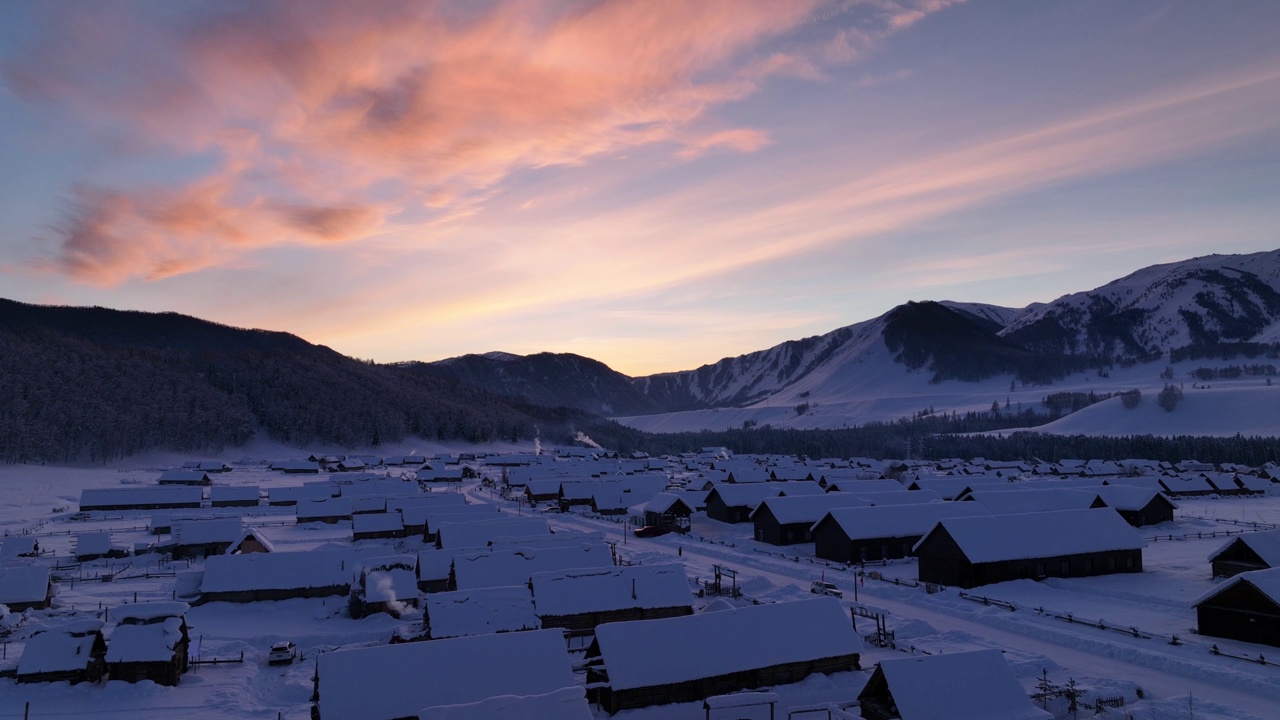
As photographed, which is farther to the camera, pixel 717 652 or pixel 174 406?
pixel 174 406

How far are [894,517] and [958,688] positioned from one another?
29327 mm

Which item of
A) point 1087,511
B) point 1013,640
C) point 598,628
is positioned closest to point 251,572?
point 598,628

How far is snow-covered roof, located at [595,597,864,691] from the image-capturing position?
947 inches

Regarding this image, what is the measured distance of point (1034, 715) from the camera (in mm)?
20422

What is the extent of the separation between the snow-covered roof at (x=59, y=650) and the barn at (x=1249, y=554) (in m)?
46.4

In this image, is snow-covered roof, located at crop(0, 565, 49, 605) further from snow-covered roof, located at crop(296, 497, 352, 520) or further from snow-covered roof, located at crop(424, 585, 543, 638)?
snow-covered roof, located at crop(296, 497, 352, 520)

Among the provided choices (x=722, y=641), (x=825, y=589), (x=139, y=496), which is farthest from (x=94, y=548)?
(x=825, y=589)

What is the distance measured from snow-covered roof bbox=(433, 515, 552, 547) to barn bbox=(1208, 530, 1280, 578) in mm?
35729

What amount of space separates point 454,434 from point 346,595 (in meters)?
141

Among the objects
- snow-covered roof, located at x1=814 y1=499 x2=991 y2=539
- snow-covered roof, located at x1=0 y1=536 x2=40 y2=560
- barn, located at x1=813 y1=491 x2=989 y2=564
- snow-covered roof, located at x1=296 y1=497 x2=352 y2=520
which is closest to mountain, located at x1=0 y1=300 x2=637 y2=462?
snow-covered roof, located at x1=296 y1=497 x2=352 y2=520

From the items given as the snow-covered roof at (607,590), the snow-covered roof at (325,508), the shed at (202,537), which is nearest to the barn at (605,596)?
the snow-covered roof at (607,590)

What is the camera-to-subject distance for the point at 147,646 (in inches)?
1057

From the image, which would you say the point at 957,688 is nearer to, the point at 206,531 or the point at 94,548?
the point at 206,531

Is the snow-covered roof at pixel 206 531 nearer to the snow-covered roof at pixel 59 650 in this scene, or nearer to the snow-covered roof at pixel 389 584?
the snow-covered roof at pixel 389 584
